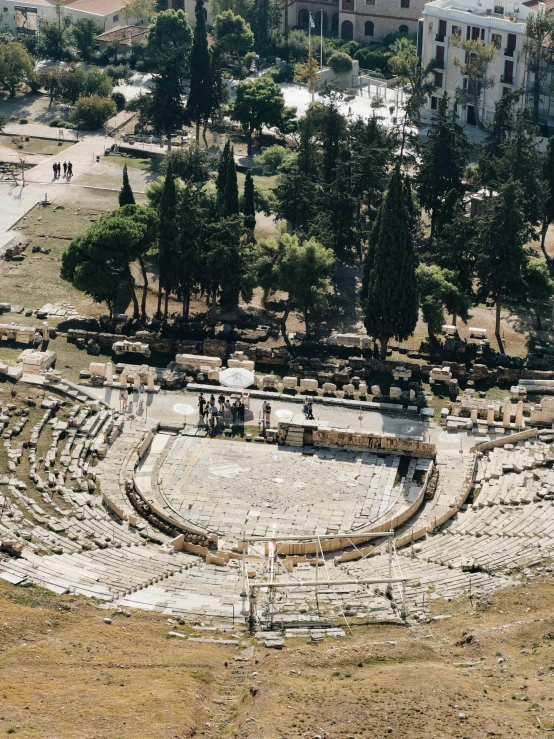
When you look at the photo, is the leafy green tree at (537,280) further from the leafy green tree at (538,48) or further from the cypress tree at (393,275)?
the leafy green tree at (538,48)

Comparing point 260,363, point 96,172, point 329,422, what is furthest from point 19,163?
point 329,422

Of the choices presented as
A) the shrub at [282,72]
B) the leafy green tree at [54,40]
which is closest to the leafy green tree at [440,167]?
the shrub at [282,72]

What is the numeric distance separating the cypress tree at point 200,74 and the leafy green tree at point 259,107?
394cm

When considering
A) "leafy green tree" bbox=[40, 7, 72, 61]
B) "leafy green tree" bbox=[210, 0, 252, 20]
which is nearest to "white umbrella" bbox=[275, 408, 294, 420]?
"leafy green tree" bbox=[40, 7, 72, 61]

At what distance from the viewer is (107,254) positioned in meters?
96.1

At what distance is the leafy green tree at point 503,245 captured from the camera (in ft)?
313

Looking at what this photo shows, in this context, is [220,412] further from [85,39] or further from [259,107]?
[85,39]

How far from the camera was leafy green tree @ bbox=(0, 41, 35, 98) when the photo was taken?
147 metres

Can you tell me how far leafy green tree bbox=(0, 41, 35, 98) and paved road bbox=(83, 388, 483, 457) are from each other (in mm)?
71345

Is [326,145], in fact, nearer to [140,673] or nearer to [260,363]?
[260,363]

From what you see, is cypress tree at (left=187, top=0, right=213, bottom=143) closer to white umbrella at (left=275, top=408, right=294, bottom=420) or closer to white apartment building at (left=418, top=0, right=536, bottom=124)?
white apartment building at (left=418, top=0, right=536, bottom=124)

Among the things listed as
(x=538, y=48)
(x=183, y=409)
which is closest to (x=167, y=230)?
(x=183, y=409)

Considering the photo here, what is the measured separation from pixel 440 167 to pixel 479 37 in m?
34.8

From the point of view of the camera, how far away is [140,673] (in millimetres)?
53344
